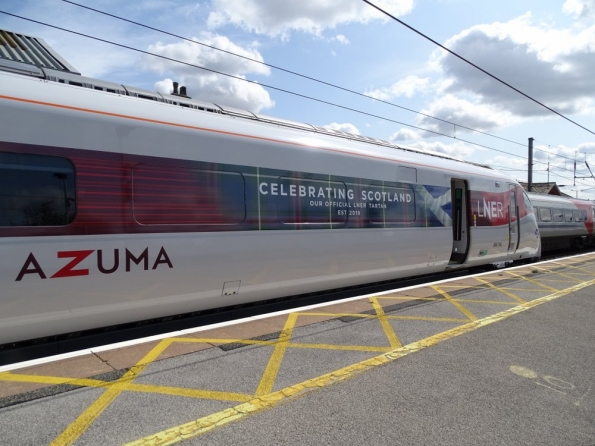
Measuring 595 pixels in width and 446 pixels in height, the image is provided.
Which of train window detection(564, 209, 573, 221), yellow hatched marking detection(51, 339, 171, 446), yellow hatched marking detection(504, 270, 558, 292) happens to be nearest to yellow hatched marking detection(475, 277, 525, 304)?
yellow hatched marking detection(504, 270, 558, 292)

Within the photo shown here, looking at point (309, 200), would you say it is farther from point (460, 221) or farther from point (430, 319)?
point (460, 221)

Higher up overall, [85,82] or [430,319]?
[85,82]

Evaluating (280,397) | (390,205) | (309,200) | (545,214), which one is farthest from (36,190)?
(545,214)

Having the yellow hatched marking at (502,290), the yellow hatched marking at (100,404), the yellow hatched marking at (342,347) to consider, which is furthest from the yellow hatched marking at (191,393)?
the yellow hatched marking at (502,290)

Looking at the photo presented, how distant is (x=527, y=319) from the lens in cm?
565

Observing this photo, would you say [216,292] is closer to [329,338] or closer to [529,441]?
[329,338]

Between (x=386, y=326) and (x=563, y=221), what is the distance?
19.5 metres

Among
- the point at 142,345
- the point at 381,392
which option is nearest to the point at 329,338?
the point at 381,392

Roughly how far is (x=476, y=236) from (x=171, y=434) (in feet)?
29.2

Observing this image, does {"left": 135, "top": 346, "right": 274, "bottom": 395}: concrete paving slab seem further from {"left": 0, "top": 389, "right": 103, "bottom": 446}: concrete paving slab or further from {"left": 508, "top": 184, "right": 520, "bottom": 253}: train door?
{"left": 508, "top": 184, "right": 520, "bottom": 253}: train door

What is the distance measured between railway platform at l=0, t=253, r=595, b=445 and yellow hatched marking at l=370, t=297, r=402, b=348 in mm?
36

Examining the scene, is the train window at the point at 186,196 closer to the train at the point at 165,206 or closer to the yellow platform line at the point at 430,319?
the train at the point at 165,206

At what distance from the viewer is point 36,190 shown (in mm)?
3988

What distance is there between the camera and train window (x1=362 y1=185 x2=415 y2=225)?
738 cm
